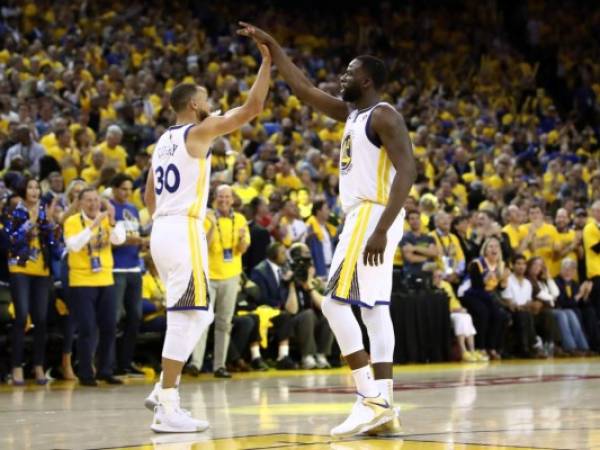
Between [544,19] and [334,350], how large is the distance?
64.5 ft

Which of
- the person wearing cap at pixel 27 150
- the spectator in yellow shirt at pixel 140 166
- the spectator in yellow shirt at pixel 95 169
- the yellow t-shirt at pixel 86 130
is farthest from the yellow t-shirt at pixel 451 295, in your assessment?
the person wearing cap at pixel 27 150

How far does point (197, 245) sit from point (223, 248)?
5766mm

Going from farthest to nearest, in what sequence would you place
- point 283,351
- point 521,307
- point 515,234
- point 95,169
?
point 515,234 < point 521,307 < point 95,169 < point 283,351

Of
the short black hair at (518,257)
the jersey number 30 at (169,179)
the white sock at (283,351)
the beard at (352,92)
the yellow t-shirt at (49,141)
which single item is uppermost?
the yellow t-shirt at (49,141)

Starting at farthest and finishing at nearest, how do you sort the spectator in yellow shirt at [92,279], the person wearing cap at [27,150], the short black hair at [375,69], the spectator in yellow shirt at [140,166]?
the spectator in yellow shirt at [140,166] → the person wearing cap at [27,150] → the spectator in yellow shirt at [92,279] → the short black hair at [375,69]

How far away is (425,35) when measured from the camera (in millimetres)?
32094

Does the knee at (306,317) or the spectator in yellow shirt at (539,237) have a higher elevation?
the spectator in yellow shirt at (539,237)

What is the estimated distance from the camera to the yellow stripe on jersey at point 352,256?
744 centimetres

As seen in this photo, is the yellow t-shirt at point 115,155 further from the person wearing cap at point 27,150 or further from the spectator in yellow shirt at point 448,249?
the spectator in yellow shirt at point 448,249

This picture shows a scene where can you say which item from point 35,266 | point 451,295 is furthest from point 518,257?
point 35,266

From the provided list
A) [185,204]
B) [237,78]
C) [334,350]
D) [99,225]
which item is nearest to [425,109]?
[237,78]

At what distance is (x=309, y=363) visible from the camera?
1509 centimetres

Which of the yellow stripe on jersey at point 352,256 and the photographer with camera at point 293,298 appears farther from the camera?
the photographer with camera at point 293,298

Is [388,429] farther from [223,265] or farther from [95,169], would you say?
[95,169]
